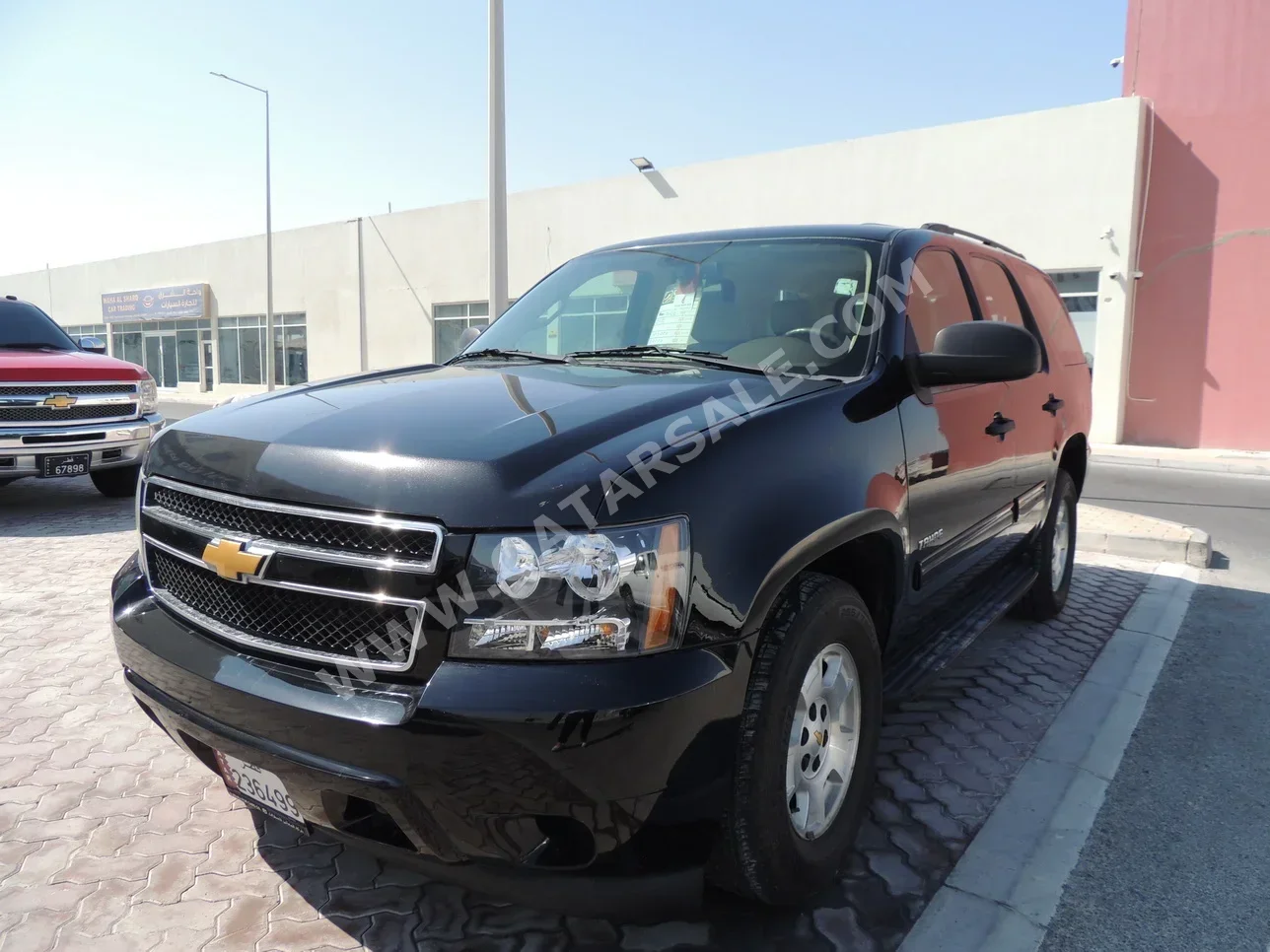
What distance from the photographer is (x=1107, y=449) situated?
15906 millimetres

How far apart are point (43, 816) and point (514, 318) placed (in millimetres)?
2432

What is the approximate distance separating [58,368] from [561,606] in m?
7.44

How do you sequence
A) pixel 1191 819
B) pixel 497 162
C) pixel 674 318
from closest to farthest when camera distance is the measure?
pixel 1191 819, pixel 674 318, pixel 497 162

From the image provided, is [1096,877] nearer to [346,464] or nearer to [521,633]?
[521,633]

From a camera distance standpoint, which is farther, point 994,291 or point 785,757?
point 994,291

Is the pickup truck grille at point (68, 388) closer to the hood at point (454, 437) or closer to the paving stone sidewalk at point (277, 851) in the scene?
the paving stone sidewalk at point (277, 851)

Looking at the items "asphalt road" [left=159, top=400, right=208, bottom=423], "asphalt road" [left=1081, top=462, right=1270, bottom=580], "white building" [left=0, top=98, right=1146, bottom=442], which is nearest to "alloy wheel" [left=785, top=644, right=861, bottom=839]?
"asphalt road" [left=1081, top=462, right=1270, bottom=580]

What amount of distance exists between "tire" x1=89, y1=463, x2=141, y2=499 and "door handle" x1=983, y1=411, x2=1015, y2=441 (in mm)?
7679

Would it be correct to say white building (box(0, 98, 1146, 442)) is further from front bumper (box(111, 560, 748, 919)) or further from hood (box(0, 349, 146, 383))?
front bumper (box(111, 560, 748, 919))

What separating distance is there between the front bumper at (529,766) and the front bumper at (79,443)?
6308 mm

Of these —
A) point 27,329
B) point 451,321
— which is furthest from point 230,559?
point 451,321

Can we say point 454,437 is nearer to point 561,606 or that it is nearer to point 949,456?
point 561,606

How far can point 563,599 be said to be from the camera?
6.02ft

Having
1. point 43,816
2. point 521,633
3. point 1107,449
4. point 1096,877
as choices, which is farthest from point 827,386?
point 1107,449
